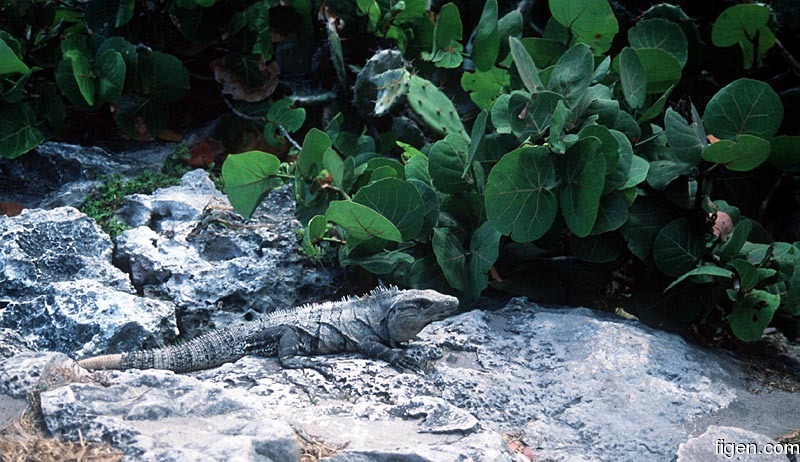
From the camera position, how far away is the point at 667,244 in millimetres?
4516

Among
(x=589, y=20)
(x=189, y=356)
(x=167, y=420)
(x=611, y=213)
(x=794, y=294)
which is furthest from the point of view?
(x=589, y=20)

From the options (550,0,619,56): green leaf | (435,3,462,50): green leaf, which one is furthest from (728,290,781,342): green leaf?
(435,3,462,50): green leaf

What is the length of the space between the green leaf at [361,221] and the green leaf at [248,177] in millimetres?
679

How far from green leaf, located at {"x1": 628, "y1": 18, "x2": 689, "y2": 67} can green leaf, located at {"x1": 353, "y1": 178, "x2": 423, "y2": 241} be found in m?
2.01

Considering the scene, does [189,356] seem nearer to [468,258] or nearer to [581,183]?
[468,258]

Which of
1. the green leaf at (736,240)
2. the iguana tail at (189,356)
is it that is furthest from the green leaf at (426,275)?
the green leaf at (736,240)

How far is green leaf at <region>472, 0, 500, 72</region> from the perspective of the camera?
19.3ft

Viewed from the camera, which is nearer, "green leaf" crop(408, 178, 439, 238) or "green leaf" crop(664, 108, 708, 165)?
"green leaf" crop(664, 108, 708, 165)

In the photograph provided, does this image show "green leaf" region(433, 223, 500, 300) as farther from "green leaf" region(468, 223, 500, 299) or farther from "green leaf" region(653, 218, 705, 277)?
"green leaf" region(653, 218, 705, 277)

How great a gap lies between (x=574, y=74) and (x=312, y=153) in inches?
66.5

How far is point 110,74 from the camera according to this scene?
5.88 meters

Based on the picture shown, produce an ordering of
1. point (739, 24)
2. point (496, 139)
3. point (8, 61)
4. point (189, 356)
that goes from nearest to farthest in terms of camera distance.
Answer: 1. point (189, 356)
2. point (496, 139)
3. point (8, 61)
4. point (739, 24)

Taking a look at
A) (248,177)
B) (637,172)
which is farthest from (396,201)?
(637,172)

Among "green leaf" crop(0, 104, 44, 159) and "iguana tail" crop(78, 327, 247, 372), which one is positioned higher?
"green leaf" crop(0, 104, 44, 159)
